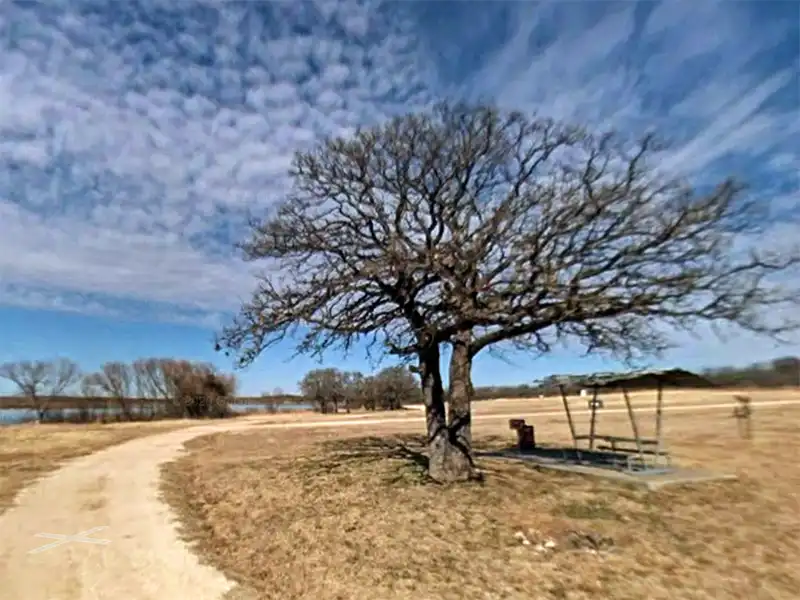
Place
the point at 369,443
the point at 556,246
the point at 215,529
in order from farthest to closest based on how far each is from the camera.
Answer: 1. the point at 369,443
2. the point at 556,246
3. the point at 215,529

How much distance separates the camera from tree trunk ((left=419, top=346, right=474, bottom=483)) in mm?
11000

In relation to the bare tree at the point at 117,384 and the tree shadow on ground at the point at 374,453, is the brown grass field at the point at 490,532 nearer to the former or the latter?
the tree shadow on ground at the point at 374,453

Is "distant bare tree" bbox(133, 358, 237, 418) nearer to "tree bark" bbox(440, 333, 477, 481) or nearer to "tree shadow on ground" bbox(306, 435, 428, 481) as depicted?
"tree shadow on ground" bbox(306, 435, 428, 481)

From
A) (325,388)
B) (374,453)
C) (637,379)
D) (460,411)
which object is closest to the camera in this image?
(460,411)

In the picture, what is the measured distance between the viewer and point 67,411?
47562 mm

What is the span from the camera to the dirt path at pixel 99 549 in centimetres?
593

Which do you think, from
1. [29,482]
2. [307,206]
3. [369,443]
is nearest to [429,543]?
[307,206]

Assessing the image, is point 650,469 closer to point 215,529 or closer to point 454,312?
point 454,312

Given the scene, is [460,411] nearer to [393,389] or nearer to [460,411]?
[460,411]

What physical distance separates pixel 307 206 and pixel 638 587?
8.23 m

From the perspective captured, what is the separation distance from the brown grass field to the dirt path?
1.31 feet

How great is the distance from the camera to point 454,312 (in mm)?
9586

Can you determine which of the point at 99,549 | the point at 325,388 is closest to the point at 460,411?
the point at 99,549

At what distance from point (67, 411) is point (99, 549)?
46.4m
